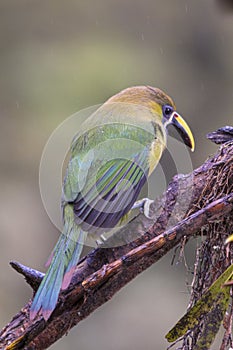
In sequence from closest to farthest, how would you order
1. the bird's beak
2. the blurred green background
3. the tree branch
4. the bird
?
the tree branch < the bird < the bird's beak < the blurred green background

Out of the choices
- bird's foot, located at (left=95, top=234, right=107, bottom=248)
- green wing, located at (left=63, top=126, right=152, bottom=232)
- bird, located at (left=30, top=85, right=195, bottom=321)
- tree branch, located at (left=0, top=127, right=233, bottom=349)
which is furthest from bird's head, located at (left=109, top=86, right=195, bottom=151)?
bird's foot, located at (left=95, top=234, right=107, bottom=248)

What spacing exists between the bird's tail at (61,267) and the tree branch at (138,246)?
0.04 m

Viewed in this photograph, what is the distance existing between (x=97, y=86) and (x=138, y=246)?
149 inches

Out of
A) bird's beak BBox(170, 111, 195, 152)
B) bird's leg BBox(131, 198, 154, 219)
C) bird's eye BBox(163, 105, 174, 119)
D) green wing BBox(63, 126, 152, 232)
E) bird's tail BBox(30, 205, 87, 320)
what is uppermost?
bird's eye BBox(163, 105, 174, 119)

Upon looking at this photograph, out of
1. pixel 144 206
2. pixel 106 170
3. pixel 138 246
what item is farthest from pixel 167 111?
pixel 138 246

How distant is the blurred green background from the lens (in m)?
5.41

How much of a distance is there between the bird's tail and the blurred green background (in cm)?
330

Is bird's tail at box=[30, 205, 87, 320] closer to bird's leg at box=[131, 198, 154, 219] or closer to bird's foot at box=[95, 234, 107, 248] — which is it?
bird's foot at box=[95, 234, 107, 248]

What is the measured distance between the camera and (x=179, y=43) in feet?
20.1

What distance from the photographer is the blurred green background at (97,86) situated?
17.7ft

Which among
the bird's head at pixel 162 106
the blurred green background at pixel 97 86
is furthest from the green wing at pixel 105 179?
the blurred green background at pixel 97 86

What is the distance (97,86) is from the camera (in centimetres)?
552

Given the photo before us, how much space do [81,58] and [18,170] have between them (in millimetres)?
1019

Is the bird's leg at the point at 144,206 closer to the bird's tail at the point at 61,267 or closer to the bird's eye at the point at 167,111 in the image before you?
the bird's tail at the point at 61,267
